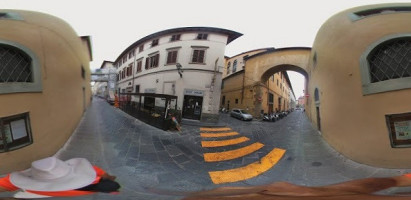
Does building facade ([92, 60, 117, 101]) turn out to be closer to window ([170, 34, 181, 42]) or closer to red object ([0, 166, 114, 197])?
window ([170, 34, 181, 42])

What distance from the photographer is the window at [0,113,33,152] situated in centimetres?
80

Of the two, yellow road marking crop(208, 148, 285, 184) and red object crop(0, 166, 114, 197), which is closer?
red object crop(0, 166, 114, 197)

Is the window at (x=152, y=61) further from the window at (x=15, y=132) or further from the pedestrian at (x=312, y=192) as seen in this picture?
the pedestrian at (x=312, y=192)

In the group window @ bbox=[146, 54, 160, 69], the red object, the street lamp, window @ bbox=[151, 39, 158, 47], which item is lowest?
the red object

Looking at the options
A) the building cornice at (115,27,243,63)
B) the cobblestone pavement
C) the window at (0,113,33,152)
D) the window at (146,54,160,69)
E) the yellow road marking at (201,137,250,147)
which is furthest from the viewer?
the window at (146,54,160,69)

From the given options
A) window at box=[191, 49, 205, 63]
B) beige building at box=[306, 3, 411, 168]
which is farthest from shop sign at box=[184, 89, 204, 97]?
beige building at box=[306, 3, 411, 168]

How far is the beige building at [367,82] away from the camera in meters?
1.06

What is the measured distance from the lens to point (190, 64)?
145cm

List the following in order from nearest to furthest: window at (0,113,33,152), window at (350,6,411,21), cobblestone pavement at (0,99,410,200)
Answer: window at (0,113,33,152) → cobblestone pavement at (0,99,410,200) → window at (350,6,411,21)

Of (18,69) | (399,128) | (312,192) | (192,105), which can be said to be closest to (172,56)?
(192,105)

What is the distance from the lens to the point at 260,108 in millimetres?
1502

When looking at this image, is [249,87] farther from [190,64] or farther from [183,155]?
[183,155]

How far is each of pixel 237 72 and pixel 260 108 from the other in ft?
1.31

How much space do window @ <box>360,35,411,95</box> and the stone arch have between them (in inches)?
13.5
